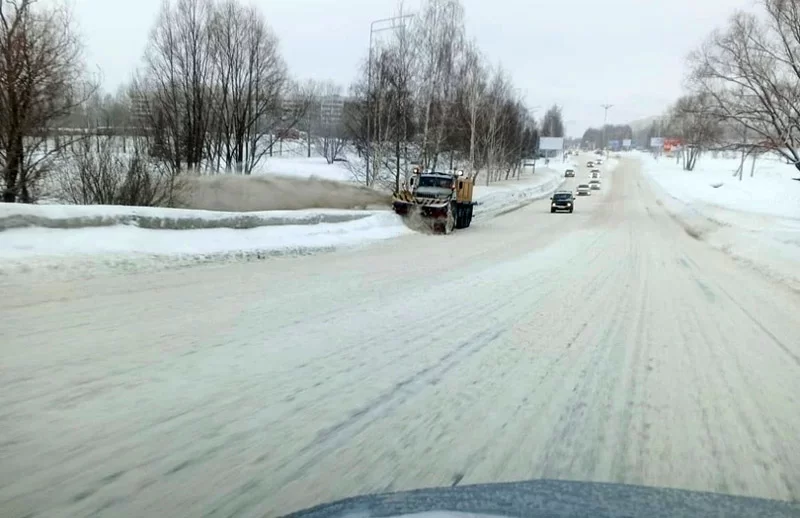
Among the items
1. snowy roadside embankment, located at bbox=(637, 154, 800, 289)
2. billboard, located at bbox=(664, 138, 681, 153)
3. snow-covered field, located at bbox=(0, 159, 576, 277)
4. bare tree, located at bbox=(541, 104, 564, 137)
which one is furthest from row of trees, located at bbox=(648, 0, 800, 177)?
bare tree, located at bbox=(541, 104, 564, 137)

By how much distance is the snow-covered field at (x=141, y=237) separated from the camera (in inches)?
429

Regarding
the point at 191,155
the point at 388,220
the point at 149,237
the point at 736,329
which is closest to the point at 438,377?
the point at 736,329

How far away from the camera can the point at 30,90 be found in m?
15.8

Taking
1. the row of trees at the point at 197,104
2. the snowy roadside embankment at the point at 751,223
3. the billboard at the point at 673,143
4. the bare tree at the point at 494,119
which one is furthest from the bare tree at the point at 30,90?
the billboard at the point at 673,143

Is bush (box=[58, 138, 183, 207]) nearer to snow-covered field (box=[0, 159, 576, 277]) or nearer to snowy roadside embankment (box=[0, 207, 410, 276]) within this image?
snow-covered field (box=[0, 159, 576, 277])

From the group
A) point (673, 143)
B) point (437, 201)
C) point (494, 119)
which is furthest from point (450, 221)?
point (673, 143)

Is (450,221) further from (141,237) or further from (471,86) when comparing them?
(471,86)

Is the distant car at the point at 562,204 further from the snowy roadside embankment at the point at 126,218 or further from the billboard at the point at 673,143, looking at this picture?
the billboard at the point at 673,143

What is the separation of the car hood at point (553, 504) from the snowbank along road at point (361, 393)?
0.88 m

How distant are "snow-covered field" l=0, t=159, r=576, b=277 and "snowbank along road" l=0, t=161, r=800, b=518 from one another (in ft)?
3.55

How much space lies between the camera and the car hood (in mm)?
2613

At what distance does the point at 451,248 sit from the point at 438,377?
43.4 ft

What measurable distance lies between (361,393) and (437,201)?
21478mm

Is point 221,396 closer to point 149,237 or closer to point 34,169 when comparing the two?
point 149,237
